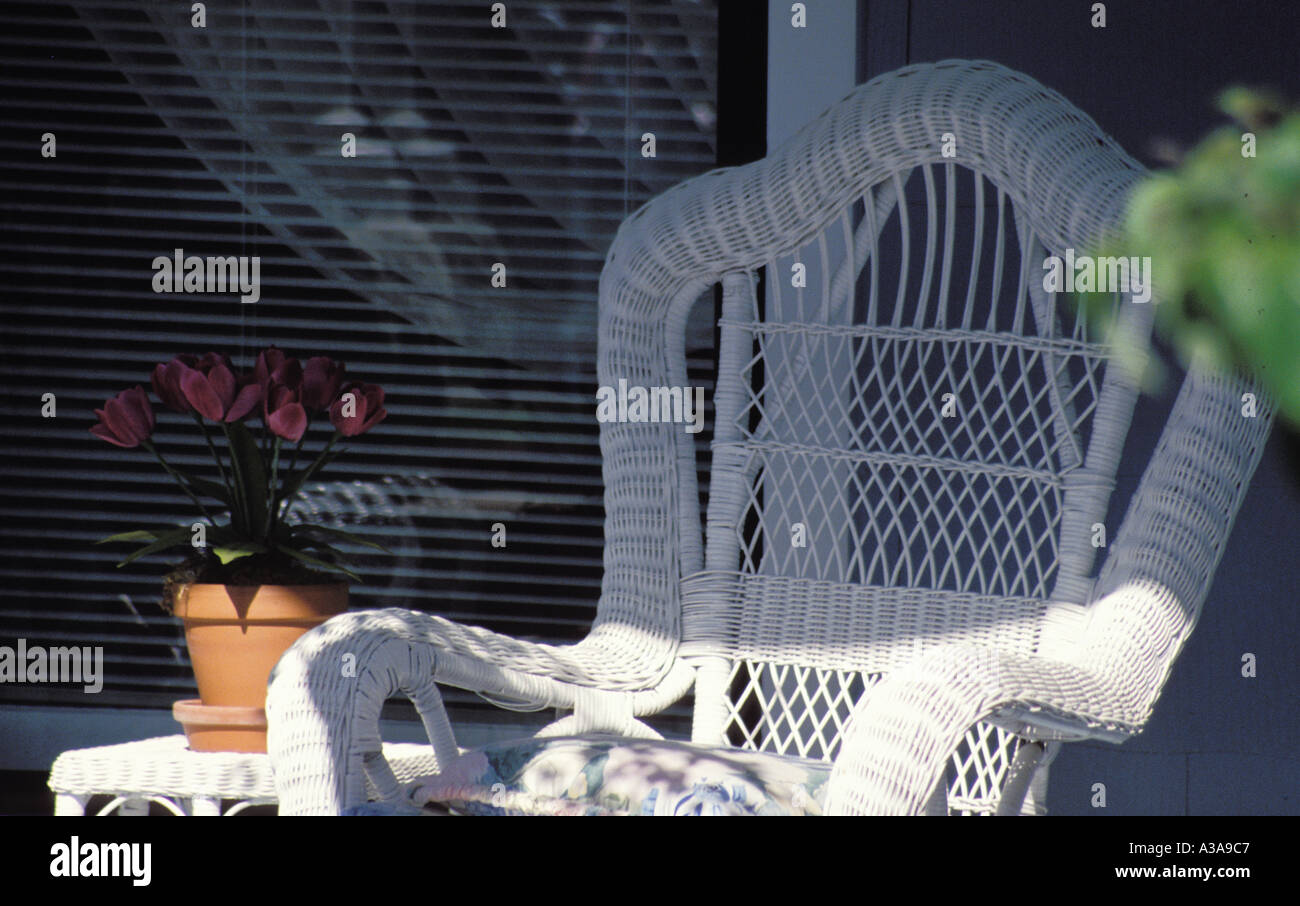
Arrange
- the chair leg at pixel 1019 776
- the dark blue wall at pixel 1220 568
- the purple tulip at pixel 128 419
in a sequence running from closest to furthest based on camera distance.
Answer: the chair leg at pixel 1019 776
the purple tulip at pixel 128 419
the dark blue wall at pixel 1220 568

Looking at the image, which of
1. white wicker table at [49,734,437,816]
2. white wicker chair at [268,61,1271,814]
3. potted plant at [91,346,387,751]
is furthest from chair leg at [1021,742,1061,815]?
potted plant at [91,346,387,751]

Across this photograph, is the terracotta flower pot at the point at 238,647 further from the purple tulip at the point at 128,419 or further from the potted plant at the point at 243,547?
the purple tulip at the point at 128,419

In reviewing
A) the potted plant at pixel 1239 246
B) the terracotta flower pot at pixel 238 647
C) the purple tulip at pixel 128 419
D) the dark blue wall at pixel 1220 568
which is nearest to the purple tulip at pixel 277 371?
the purple tulip at pixel 128 419

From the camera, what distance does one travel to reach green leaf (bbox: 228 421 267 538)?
1.74 meters

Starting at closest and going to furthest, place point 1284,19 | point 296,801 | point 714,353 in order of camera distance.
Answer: point 296,801 → point 1284,19 → point 714,353

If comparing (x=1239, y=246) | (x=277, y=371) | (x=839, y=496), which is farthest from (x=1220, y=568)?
(x=1239, y=246)

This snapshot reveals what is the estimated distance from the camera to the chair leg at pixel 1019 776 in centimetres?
140

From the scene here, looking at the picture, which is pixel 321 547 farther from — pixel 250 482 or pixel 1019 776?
pixel 1019 776

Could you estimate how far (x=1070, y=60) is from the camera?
2.22 metres

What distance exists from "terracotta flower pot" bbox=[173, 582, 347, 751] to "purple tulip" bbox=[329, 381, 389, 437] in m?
0.22

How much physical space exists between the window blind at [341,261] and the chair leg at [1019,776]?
47.3 inches

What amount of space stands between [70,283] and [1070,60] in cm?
190

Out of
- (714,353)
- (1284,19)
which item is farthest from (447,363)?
(1284,19)
